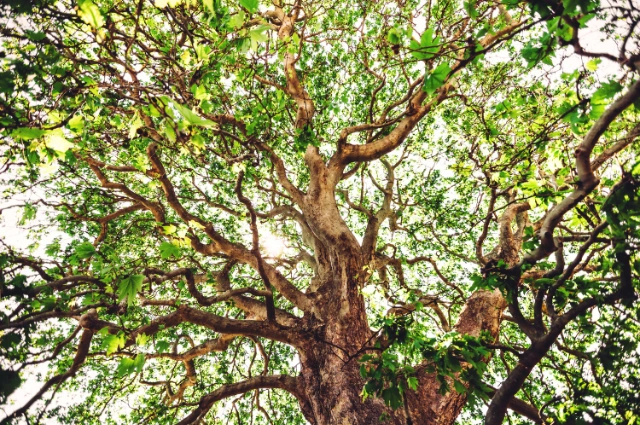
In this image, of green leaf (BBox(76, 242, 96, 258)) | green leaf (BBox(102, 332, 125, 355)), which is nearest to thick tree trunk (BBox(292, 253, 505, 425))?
green leaf (BBox(102, 332, 125, 355))

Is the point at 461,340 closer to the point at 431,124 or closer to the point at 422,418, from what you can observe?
the point at 422,418

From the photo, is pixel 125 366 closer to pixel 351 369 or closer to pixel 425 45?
pixel 351 369

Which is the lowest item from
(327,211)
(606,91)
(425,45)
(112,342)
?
(112,342)

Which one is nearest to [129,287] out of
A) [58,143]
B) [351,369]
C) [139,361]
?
[139,361]

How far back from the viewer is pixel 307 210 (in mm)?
5977

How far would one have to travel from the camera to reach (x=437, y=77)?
1959 millimetres

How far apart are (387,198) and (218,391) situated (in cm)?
534

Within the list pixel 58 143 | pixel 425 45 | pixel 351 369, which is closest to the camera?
pixel 425 45

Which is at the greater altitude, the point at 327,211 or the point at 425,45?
the point at 327,211

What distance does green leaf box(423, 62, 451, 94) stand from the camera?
1.91 meters

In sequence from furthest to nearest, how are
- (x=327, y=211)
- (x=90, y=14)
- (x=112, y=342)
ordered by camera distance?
(x=327, y=211) < (x=112, y=342) < (x=90, y=14)

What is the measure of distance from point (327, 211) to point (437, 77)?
13.1ft

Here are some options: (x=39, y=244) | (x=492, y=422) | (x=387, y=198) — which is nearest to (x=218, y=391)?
(x=492, y=422)

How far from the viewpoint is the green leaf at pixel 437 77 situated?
1912 millimetres
